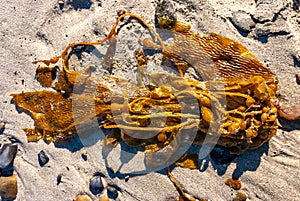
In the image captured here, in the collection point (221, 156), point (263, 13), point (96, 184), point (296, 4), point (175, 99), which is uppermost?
point (296, 4)

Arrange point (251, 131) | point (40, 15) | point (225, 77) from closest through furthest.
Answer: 1. point (251, 131)
2. point (225, 77)
3. point (40, 15)

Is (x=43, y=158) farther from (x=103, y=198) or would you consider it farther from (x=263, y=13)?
(x=263, y=13)

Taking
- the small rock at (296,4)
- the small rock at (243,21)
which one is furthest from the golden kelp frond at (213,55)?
the small rock at (296,4)

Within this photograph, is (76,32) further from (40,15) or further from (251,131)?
(251,131)

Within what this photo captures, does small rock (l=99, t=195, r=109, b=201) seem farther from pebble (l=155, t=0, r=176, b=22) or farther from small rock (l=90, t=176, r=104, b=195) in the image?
pebble (l=155, t=0, r=176, b=22)

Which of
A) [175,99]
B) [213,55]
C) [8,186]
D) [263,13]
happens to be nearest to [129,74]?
[175,99]

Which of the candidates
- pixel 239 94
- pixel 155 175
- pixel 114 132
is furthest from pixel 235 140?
pixel 114 132

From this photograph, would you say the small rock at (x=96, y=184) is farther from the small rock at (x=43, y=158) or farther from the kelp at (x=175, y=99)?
the small rock at (x=43, y=158)
